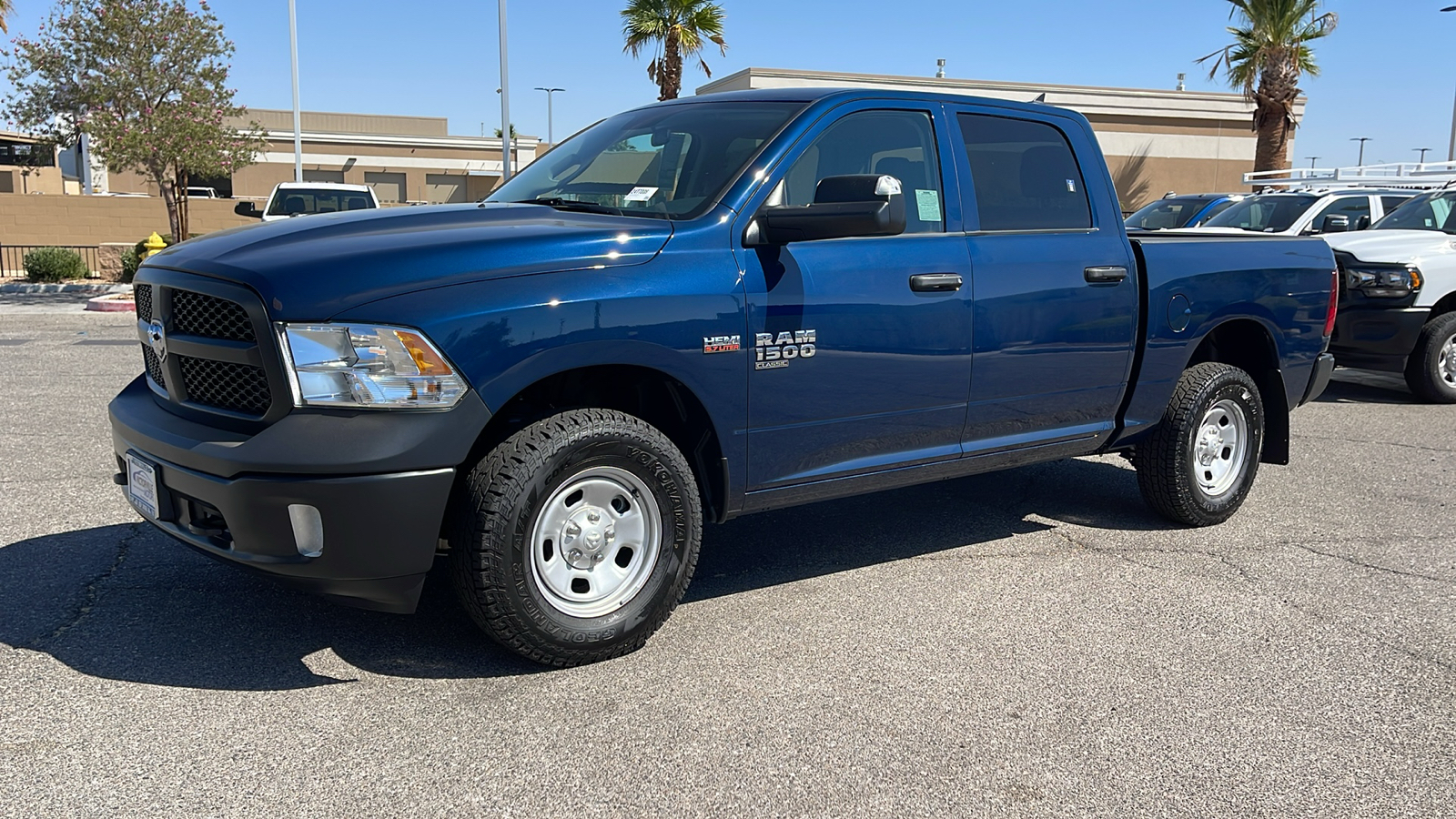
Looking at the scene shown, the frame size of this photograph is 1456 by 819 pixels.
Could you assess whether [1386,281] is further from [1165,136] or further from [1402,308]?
[1165,136]

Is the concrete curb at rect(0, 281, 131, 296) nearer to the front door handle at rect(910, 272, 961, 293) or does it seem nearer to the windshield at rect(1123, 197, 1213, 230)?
the windshield at rect(1123, 197, 1213, 230)

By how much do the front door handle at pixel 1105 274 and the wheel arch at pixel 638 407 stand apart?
77.8 inches

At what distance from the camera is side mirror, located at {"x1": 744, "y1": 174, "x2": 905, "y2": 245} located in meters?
3.98

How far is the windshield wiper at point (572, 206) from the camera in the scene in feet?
14.6

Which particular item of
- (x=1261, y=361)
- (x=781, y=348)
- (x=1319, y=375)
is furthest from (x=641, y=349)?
(x=1319, y=375)

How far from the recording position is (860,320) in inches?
172

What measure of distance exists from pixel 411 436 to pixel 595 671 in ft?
3.47

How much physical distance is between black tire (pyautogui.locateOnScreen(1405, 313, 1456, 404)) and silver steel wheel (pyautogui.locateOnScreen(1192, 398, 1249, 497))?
516 cm

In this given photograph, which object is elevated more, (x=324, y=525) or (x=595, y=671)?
(x=324, y=525)

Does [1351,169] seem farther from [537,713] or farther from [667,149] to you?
[537,713]

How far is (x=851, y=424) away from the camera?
14.6 feet

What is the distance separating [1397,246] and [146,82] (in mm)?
20060

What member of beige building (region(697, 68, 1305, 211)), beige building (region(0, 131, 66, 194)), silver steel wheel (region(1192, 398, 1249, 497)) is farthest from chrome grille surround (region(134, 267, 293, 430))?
beige building (region(0, 131, 66, 194))

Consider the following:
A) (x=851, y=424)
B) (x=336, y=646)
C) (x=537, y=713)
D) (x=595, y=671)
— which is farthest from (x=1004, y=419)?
(x=336, y=646)
